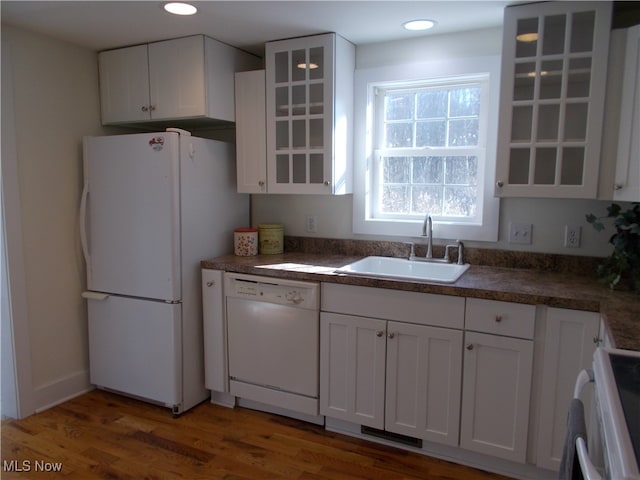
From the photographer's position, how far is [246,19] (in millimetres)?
2395

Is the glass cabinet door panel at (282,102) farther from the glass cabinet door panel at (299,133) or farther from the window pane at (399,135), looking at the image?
the window pane at (399,135)

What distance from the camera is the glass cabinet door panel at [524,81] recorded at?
7.23 feet

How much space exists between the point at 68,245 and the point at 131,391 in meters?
0.99

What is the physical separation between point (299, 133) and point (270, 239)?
0.71 m

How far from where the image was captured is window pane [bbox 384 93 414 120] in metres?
2.82

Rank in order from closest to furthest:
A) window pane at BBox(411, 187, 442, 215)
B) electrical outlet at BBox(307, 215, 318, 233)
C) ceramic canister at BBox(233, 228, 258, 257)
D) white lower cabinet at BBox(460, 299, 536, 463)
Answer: white lower cabinet at BBox(460, 299, 536, 463)
window pane at BBox(411, 187, 442, 215)
ceramic canister at BBox(233, 228, 258, 257)
electrical outlet at BBox(307, 215, 318, 233)

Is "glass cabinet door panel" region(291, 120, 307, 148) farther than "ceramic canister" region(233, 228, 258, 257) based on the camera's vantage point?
No

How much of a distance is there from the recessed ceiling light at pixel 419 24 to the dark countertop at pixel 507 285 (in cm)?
132

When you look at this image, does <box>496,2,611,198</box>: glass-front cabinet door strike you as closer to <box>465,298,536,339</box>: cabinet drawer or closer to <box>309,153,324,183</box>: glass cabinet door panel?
<box>465,298,536,339</box>: cabinet drawer

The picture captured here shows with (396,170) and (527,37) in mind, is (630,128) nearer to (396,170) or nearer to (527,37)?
(527,37)

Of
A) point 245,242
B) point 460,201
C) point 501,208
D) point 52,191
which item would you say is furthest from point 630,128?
point 52,191

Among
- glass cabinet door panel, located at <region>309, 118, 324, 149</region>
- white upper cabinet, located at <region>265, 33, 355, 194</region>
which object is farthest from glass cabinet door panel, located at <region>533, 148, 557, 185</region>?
glass cabinet door panel, located at <region>309, 118, 324, 149</region>

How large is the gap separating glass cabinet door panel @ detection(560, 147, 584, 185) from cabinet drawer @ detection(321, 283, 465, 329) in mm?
771

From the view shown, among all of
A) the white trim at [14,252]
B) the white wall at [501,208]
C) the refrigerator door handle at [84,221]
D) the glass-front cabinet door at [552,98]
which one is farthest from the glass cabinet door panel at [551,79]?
the white trim at [14,252]
